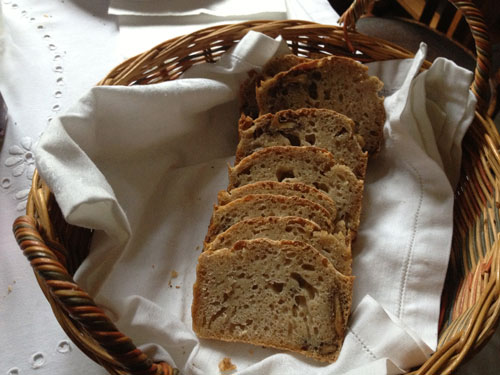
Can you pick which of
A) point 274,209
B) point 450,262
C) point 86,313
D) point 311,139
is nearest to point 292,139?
point 311,139

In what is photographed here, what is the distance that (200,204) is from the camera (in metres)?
1.31

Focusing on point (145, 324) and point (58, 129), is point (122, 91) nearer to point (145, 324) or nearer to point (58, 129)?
point (58, 129)

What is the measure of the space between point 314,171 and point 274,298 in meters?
0.35

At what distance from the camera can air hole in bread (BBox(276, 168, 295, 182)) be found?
1.20m

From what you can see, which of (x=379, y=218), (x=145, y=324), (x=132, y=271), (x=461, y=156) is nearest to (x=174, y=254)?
(x=132, y=271)

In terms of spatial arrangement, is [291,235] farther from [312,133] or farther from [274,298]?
[312,133]

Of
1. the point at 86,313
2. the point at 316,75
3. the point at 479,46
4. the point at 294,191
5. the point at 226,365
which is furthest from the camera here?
the point at 316,75

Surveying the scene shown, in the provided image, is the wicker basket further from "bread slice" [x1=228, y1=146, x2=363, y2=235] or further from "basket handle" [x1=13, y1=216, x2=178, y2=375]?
"bread slice" [x1=228, y1=146, x2=363, y2=235]

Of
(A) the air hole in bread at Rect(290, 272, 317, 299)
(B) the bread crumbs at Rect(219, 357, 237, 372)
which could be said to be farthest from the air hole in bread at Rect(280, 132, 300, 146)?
(B) the bread crumbs at Rect(219, 357, 237, 372)

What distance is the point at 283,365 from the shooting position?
0.96m

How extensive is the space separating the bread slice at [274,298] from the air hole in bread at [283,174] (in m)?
0.25

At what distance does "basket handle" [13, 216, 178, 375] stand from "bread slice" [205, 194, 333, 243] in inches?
15.8

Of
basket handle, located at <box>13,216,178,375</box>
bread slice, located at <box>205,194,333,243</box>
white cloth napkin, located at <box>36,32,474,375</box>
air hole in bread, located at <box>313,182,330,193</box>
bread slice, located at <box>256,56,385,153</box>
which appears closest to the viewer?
basket handle, located at <box>13,216,178,375</box>

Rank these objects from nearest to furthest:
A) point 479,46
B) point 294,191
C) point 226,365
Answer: point 226,365
point 294,191
point 479,46
